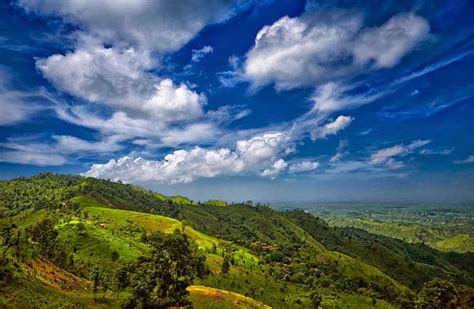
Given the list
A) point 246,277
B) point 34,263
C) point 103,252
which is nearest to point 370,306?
point 246,277

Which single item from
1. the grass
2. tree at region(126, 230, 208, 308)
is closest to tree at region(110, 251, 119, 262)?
the grass

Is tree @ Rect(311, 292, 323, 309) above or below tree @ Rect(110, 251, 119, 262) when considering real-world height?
below

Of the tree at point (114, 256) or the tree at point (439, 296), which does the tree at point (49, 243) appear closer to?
the tree at point (114, 256)

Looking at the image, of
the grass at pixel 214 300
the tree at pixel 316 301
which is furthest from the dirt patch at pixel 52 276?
the tree at pixel 316 301

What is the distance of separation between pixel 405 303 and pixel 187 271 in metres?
160

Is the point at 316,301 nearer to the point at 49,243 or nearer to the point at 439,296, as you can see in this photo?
the point at 439,296

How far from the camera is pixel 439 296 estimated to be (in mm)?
107938

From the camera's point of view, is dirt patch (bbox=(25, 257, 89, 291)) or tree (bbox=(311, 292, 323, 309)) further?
tree (bbox=(311, 292, 323, 309))

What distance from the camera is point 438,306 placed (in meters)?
107

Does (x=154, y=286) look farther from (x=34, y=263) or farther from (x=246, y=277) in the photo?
(x=246, y=277)

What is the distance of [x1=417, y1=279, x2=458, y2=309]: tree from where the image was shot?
107m

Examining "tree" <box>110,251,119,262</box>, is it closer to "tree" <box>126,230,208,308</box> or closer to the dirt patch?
the dirt patch

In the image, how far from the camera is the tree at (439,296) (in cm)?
10716

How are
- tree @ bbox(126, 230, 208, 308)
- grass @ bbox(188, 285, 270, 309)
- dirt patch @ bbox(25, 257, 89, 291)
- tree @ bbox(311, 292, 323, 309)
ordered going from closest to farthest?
tree @ bbox(126, 230, 208, 308), dirt patch @ bbox(25, 257, 89, 291), grass @ bbox(188, 285, 270, 309), tree @ bbox(311, 292, 323, 309)
